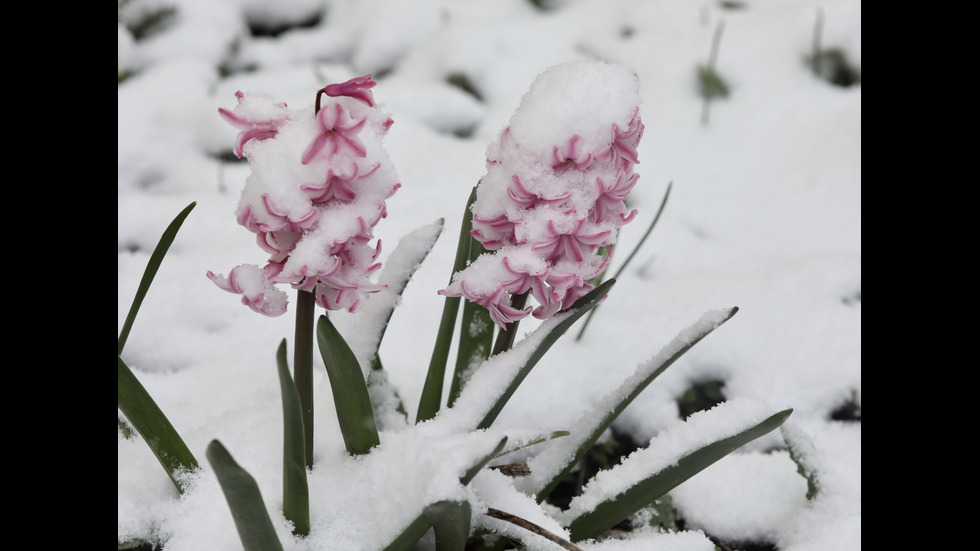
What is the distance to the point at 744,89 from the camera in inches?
87.8

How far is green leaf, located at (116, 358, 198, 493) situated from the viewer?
812mm

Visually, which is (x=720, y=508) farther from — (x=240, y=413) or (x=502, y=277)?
(x=240, y=413)

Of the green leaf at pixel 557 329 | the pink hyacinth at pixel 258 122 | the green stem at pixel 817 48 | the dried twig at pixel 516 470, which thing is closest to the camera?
the pink hyacinth at pixel 258 122

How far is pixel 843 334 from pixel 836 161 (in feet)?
2.31

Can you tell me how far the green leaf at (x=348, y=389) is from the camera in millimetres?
771

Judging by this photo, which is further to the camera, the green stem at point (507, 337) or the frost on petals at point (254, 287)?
the green stem at point (507, 337)

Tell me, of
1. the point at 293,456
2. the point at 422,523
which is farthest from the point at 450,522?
the point at 293,456

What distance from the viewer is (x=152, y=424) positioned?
33.2 inches

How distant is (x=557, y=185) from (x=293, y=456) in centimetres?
38

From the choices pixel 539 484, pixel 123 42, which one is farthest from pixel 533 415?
pixel 123 42

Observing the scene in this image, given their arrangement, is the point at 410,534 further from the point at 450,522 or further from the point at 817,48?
the point at 817,48

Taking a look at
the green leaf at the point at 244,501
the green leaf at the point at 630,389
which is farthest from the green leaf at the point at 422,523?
the green leaf at the point at 630,389

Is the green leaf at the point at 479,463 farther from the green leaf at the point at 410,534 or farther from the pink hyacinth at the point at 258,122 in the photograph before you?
the pink hyacinth at the point at 258,122

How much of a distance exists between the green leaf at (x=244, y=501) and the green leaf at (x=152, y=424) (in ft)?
0.61
